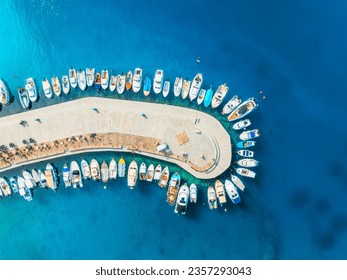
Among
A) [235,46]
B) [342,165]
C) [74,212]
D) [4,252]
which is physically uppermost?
[235,46]

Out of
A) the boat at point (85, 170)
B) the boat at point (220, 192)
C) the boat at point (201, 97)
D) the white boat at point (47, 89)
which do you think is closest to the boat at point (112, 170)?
the boat at point (85, 170)

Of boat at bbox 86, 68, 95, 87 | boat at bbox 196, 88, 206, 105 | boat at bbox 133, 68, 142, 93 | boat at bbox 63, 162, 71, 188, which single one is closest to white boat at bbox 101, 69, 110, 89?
boat at bbox 86, 68, 95, 87

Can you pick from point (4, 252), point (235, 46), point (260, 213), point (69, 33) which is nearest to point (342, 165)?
point (260, 213)

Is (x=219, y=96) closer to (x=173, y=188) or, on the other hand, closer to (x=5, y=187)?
(x=173, y=188)

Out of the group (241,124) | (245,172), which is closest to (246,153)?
(245,172)

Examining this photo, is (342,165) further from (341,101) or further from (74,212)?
(74,212)
